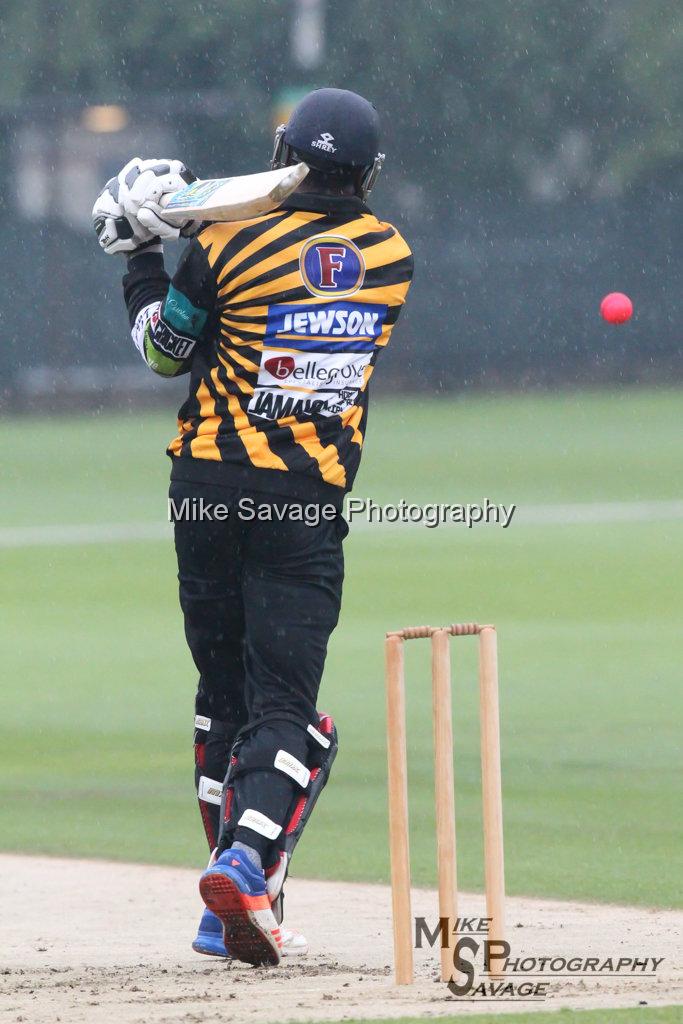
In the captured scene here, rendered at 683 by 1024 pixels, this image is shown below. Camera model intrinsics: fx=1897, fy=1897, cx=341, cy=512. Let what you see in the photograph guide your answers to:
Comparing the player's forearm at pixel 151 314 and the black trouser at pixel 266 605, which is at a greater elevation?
the player's forearm at pixel 151 314

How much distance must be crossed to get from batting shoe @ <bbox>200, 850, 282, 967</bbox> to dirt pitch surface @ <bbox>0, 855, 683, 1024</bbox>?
0.08 metres

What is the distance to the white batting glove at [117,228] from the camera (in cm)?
490

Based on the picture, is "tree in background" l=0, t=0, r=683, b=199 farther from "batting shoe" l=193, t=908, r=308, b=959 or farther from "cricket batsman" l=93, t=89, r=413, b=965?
"batting shoe" l=193, t=908, r=308, b=959

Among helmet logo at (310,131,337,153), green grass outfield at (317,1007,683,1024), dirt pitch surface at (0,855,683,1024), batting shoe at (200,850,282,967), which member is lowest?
dirt pitch surface at (0,855,683,1024)

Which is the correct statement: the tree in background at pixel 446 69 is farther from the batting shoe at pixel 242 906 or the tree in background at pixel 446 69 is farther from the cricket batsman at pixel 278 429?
the batting shoe at pixel 242 906

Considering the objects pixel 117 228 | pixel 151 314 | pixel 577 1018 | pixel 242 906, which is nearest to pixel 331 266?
pixel 151 314

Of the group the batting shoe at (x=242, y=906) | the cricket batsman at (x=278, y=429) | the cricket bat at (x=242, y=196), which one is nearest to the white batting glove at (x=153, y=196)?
the cricket batsman at (x=278, y=429)

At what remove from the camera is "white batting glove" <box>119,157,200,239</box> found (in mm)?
4848

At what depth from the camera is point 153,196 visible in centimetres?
486

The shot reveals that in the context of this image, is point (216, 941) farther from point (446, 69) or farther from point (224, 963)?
point (446, 69)

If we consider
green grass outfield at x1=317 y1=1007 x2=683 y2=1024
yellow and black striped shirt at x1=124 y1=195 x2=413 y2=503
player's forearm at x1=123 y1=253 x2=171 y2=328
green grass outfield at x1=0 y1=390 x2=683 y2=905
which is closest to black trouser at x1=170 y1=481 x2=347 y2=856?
yellow and black striped shirt at x1=124 y1=195 x2=413 y2=503

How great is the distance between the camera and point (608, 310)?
800cm

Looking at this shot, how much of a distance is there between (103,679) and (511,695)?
2.17 m

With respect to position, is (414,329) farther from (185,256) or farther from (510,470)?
(185,256)
